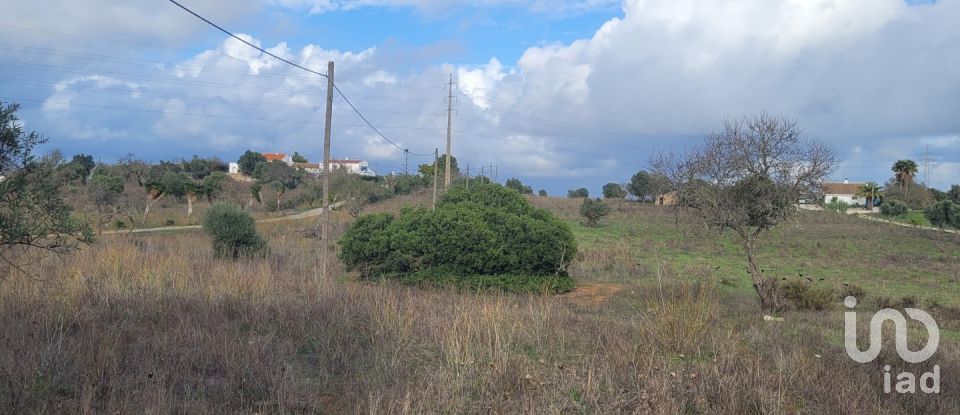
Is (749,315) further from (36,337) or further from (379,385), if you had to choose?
(36,337)

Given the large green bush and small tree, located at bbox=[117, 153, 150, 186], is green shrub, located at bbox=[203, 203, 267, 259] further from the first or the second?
small tree, located at bbox=[117, 153, 150, 186]

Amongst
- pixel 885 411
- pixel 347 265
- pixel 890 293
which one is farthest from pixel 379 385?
pixel 890 293

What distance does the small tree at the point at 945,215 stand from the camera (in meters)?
44.8

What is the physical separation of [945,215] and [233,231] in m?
46.1

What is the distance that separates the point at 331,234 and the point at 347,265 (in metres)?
17.5

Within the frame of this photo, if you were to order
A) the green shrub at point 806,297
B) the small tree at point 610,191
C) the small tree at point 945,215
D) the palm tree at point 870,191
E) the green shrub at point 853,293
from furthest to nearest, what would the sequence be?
1. the small tree at point 610,191
2. the palm tree at point 870,191
3. the small tree at point 945,215
4. the green shrub at point 853,293
5. the green shrub at point 806,297

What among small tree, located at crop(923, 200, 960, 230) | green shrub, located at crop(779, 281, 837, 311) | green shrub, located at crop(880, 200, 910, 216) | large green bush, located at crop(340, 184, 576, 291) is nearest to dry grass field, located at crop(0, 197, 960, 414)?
green shrub, located at crop(779, 281, 837, 311)

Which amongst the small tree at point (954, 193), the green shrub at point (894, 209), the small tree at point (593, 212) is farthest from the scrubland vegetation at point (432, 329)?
the small tree at point (954, 193)

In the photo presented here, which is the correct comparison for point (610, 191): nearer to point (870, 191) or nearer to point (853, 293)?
point (870, 191)

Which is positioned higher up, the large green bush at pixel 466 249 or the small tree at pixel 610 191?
the small tree at pixel 610 191

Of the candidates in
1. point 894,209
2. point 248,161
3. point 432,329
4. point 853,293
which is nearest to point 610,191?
point 894,209

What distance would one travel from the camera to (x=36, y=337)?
715 cm

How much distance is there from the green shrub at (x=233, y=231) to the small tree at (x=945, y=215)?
144ft

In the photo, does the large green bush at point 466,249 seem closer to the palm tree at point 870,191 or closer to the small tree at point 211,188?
the small tree at point 211,188
